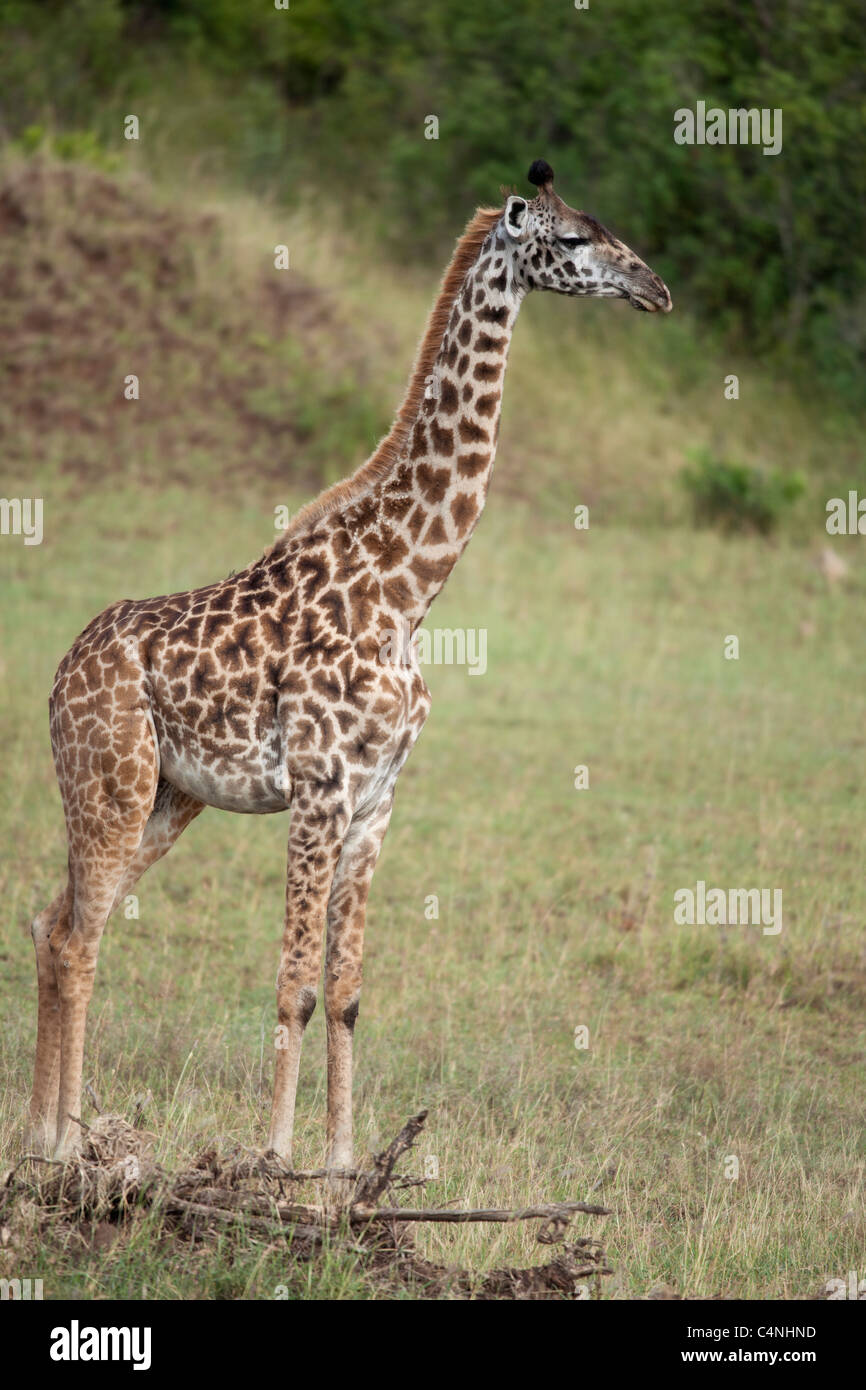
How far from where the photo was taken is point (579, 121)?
26.0 meters

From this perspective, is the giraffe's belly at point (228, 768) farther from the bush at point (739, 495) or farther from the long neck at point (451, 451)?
the bush at point (739, 495)

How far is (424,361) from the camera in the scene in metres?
6.18

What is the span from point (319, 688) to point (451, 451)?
1069 millimetres

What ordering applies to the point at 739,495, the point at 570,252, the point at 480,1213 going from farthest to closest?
the point at 739,495, the point at 570,252, the point at 480,1213

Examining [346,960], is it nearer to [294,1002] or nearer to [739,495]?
[294,1002]

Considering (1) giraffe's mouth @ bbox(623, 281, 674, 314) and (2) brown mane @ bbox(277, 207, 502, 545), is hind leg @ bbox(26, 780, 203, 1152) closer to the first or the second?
(2) brown mane @ bbox(277, 207, 502, 545)

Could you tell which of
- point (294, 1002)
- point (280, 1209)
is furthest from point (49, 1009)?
point (280, 1209)

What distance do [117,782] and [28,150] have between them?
1762 cm

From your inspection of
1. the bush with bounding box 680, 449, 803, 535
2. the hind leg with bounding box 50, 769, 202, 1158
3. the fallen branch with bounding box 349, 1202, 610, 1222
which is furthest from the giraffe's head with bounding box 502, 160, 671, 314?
the bush with bounding box 680, 449, 803, 535

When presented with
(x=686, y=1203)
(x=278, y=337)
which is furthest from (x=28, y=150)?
(x=686, y=1203)

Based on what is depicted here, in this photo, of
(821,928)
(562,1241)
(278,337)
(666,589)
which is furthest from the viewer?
(278,337)

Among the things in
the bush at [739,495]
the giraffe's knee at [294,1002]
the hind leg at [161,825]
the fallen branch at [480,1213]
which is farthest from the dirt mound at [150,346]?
the fallen branch at [480,1213]

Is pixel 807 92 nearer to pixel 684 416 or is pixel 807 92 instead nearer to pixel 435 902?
pixel 684 416

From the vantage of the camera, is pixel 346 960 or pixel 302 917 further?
pixel 346 960
